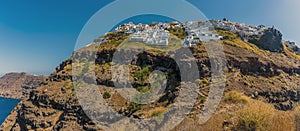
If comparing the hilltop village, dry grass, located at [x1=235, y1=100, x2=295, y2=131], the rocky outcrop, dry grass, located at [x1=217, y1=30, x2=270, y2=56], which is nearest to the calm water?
the hilltop village

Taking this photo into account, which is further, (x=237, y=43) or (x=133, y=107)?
(x=237, y=43)

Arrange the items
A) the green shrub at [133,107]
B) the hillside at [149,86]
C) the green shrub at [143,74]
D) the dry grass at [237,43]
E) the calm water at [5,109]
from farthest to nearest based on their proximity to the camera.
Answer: the calm water at [5,109] → the dry grass at [237,43] → the green shrub at [143,74] → the green shrub at [133,107] → the hillside at [149,86]

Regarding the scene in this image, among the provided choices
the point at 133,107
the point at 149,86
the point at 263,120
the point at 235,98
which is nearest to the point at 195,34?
the point at 149,86

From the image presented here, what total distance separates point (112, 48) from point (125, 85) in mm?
9680

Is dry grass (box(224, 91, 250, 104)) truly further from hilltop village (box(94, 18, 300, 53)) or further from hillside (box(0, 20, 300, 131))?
hilltop village (box(94, 18, 300, 53))

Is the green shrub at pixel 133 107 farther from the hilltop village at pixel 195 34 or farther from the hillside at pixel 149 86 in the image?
the hilltop village at pixel 195 34

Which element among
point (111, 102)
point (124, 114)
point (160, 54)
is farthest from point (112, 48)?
point (124, 114)

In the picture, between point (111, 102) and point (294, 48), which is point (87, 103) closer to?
point (111, 102)

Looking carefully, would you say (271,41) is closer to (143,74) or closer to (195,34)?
(195,34)

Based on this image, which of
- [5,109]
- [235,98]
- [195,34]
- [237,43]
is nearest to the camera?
[235,98]

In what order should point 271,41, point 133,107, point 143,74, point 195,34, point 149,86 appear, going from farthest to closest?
point 271,41 → point 195,34 → point 143,74 → point 149,86 → point 133,107

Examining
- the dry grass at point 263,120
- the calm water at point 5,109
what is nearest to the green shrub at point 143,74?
the dry grass at point 263,120

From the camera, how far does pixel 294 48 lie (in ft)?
206

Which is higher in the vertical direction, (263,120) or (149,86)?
(149,86)
